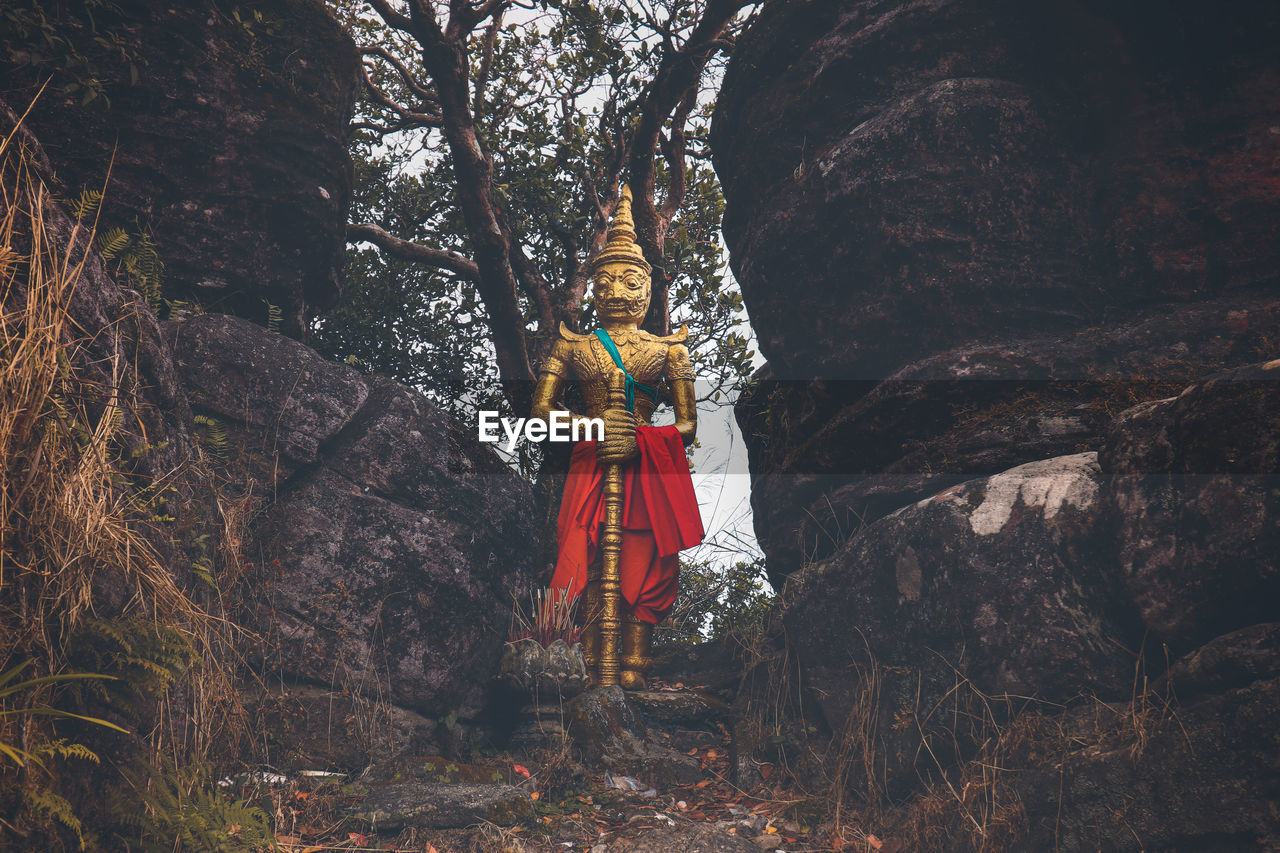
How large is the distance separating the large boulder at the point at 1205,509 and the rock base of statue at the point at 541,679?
354cm

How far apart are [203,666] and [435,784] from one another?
1.52 meters

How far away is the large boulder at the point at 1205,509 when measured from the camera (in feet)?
11.3

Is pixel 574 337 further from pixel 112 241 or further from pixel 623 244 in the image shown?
pixel 112 241

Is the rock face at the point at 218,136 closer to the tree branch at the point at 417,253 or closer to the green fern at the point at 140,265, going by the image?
the green fern at the point at 140,265

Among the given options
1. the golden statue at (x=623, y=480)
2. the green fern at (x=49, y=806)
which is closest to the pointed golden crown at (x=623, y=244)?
the golden statue at (x=623, y=480)

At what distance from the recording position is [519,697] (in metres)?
6.06

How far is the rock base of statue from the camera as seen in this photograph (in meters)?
5.70

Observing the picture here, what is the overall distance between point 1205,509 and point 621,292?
14.3 ft

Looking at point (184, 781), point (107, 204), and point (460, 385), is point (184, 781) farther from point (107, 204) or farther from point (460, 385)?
point (460, 385)

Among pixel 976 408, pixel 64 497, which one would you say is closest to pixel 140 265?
Answer: pixel 64 497

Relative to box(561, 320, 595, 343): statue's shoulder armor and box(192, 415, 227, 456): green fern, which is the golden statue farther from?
box(192, 415, 227, 456): green fern

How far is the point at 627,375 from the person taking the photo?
6.55 meters

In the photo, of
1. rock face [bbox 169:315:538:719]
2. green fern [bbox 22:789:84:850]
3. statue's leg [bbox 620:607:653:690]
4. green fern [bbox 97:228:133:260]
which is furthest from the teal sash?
green fern [bbox 22:789:84:850]

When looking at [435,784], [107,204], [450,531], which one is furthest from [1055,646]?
[107,204]
